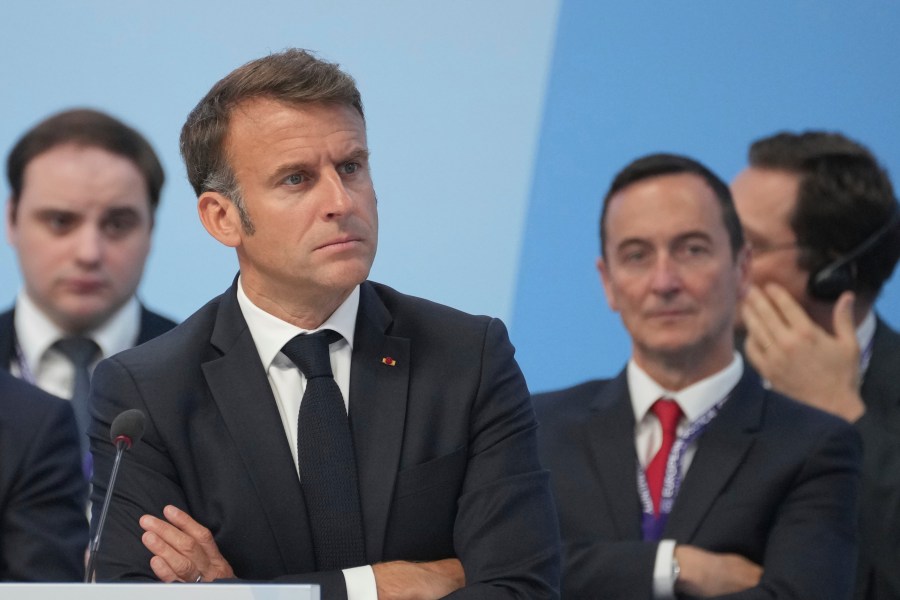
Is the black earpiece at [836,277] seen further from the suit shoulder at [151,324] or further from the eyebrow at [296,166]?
the eyebrow at [296,166]

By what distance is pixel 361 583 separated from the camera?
2.80 metres

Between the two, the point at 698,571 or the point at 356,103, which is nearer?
the point at 356,103

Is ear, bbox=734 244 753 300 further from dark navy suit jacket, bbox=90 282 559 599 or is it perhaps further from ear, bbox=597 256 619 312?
dark navy suit jacket, bbox=90 282 559 599

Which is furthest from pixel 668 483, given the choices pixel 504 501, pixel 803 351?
pixel 504 501

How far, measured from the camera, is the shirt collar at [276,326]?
9.98 feet

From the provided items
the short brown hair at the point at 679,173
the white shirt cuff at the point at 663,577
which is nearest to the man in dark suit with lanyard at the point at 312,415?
the white shirt cuff at the point at 663,577

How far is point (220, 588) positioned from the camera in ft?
6.86

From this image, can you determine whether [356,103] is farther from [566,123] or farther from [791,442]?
[566,123]

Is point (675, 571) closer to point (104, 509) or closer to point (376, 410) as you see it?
point (376, 410)

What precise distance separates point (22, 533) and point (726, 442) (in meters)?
2.00

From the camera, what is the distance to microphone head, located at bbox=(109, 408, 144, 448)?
8.41 feet

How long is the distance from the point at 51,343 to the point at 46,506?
5.06 ft

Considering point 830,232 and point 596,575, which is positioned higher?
point 830,232

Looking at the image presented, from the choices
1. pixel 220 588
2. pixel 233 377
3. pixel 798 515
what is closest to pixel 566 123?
pixel 798 515
